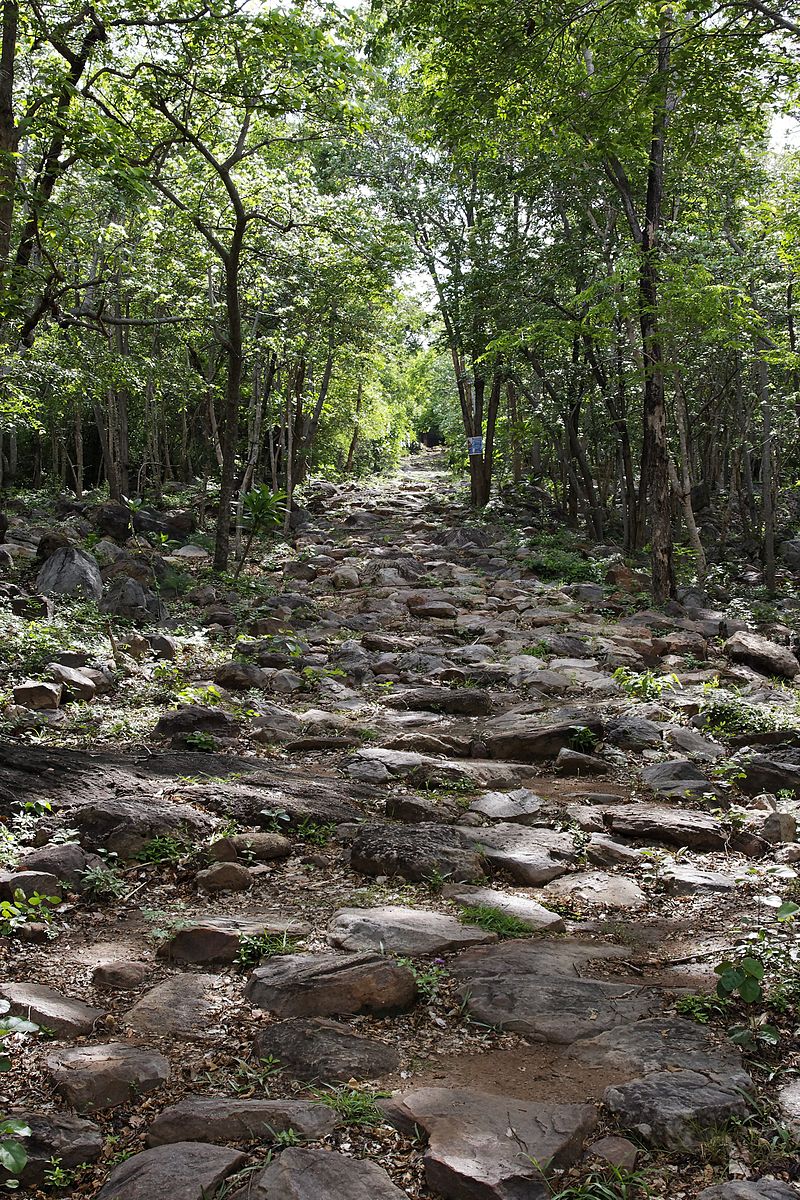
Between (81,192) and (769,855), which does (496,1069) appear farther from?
(81,192)

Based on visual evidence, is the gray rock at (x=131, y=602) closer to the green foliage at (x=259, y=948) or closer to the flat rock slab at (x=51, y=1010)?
the green foliage at (x=259, y=948)

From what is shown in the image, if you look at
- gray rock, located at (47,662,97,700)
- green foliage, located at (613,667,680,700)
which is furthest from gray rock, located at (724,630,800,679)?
gray rock, located at (47,662,97,700)

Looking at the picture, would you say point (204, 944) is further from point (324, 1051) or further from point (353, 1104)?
point (353, 1104)

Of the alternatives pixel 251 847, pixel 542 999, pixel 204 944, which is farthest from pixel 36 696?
pixel 542 999

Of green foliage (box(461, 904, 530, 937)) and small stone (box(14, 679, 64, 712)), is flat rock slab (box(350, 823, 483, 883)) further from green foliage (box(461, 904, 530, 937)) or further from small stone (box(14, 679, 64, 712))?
small stone (box(14, 679, 64, 712))

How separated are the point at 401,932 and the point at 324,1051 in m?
0.86

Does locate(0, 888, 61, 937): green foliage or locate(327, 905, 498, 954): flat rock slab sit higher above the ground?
locate(0, 888, 61, 937): green foliage

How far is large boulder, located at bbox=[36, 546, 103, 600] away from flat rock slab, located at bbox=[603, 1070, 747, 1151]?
29.7 ft

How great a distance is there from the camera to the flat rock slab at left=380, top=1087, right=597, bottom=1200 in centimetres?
228

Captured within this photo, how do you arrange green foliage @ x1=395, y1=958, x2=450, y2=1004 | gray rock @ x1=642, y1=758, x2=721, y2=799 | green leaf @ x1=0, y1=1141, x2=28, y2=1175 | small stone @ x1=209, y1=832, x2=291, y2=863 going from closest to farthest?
green leaf @ x1=0, y1=1141, x2=28, y2=1175 → green foliage @ x1=395, y1=958, x2=450, y2=1004 → small stone @ x1=209, y1=832, x2=291, y2=863 → gray rock @ x1=642, y1=758, x2=721, y2=799

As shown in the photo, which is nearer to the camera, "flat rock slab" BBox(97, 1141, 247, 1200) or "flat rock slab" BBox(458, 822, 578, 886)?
"flat rock slab" BBox(97, 1141, 247, 1200)

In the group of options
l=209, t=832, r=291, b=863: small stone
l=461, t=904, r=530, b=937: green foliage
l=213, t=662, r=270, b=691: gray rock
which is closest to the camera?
l=461, t=904, r=530, b=937: green foliage

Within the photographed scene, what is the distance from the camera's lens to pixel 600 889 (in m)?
4.45

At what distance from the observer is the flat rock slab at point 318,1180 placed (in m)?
2.24
